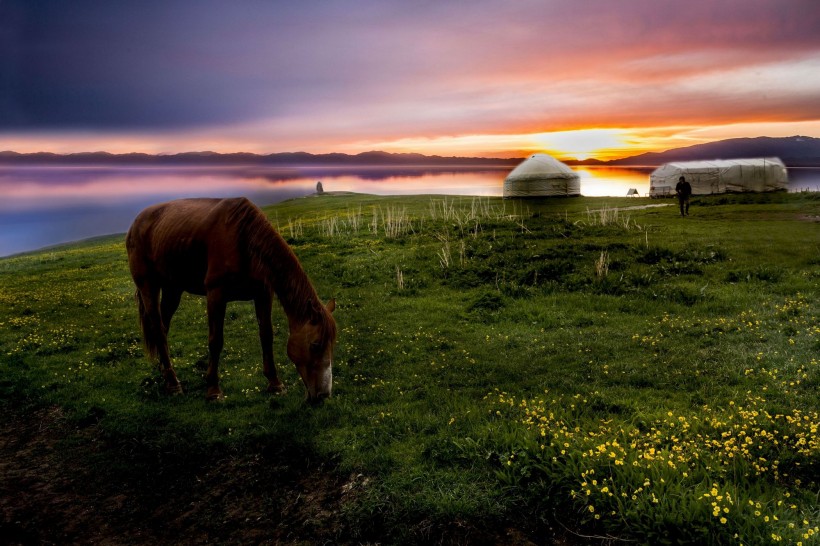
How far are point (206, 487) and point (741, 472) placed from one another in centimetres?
574

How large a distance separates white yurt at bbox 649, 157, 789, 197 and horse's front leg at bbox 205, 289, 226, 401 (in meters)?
45.4

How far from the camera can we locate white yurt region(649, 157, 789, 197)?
1721 inches

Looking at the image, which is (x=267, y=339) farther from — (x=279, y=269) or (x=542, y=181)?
(x=542, y=181)

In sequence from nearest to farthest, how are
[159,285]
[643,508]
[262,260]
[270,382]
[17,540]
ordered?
[643,508], [17,540], [262,260], [270,382], [159,285]

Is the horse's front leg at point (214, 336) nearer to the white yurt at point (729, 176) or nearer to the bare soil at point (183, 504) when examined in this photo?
the bare soil at point (183, 504)

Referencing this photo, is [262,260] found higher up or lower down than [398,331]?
higher up

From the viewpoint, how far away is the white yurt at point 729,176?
43.7 meters

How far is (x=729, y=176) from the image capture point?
43.7m

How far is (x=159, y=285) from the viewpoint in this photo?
8.77 meters

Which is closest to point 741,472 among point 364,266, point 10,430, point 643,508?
point 643,508

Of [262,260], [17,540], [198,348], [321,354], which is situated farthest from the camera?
[198,348]

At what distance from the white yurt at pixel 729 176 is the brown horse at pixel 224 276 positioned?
1771 inches

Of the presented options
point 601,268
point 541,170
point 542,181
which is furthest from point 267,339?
point 541,170

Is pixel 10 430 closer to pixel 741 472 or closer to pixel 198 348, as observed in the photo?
pixel 198 348
